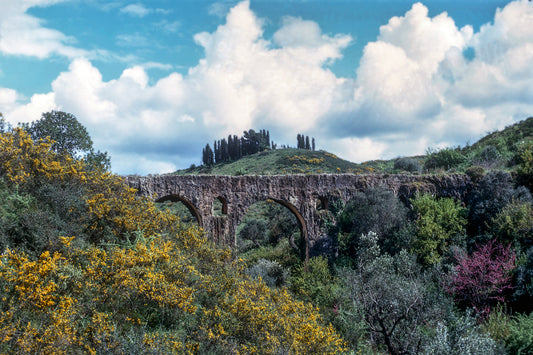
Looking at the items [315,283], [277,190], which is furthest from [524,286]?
[277,190]

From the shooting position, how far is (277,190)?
16.1 m

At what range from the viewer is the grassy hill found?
22433mm

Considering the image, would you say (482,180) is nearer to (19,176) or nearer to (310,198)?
(310,198)

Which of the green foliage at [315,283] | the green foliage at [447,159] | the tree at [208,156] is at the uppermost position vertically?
the tree at [208,156]

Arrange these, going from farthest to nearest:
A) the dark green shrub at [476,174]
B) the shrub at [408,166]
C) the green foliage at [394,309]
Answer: the shrub at [408,166] < the dark green shrub at [476,174] < the green foliage at [394,309]

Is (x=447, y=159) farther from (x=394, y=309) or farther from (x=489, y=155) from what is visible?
(x=394, y=309)

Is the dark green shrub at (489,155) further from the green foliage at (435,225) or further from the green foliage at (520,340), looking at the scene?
the green foliage at (520,340)

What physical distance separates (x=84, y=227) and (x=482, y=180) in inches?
592

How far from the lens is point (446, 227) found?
15445mm

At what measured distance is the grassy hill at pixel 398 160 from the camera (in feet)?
73.6

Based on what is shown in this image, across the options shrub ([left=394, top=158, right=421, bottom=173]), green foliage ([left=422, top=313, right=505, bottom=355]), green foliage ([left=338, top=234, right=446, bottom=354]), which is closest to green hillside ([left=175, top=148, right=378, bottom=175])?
shrub ([left=394, top=158, right=421, bottom=173])

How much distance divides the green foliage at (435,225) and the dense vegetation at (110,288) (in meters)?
7.94

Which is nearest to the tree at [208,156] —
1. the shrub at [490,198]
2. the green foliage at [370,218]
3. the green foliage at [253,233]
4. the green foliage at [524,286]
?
the green foliage at [253,233]

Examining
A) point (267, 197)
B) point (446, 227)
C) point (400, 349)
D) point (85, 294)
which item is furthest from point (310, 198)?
point (85, 294)
